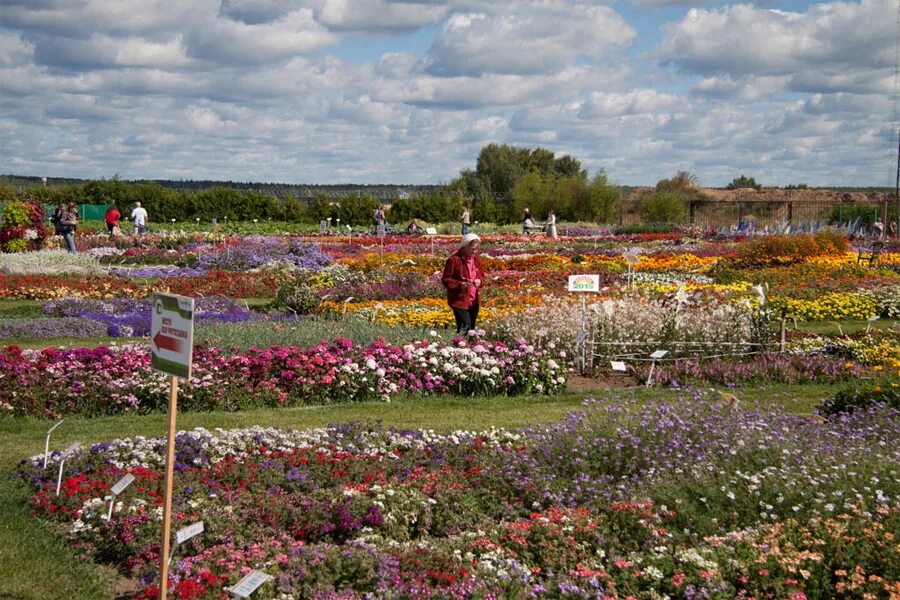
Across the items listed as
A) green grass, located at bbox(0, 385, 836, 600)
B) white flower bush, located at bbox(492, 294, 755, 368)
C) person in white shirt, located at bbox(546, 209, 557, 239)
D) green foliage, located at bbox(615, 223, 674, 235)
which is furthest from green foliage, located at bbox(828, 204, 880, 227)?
green grass, located at bbox(0, 385, 836, 600)

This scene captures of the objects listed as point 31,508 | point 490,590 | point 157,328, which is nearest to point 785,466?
point 490,590

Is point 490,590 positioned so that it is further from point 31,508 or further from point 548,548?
point 31,508

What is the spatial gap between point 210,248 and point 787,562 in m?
24.7

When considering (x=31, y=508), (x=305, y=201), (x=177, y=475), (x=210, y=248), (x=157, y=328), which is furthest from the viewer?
(x=305, y=201)

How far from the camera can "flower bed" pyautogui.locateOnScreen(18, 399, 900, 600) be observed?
4938 mm

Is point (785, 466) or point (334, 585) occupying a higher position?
point (785, 466)

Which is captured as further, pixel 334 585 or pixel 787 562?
pixel 334 585

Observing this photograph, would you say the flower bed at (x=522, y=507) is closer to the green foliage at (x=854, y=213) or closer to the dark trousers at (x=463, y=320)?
the dark trousers at (x=463, y=320)

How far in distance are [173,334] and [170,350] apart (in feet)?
0.30

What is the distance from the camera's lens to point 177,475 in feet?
22.7

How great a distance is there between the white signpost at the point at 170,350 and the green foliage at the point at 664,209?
42829 mm

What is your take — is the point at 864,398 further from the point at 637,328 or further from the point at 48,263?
the point at 48,263

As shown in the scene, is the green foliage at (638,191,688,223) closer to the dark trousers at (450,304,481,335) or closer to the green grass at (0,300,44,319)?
the green grass at (0,300,44,319)

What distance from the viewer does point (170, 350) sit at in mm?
4984
